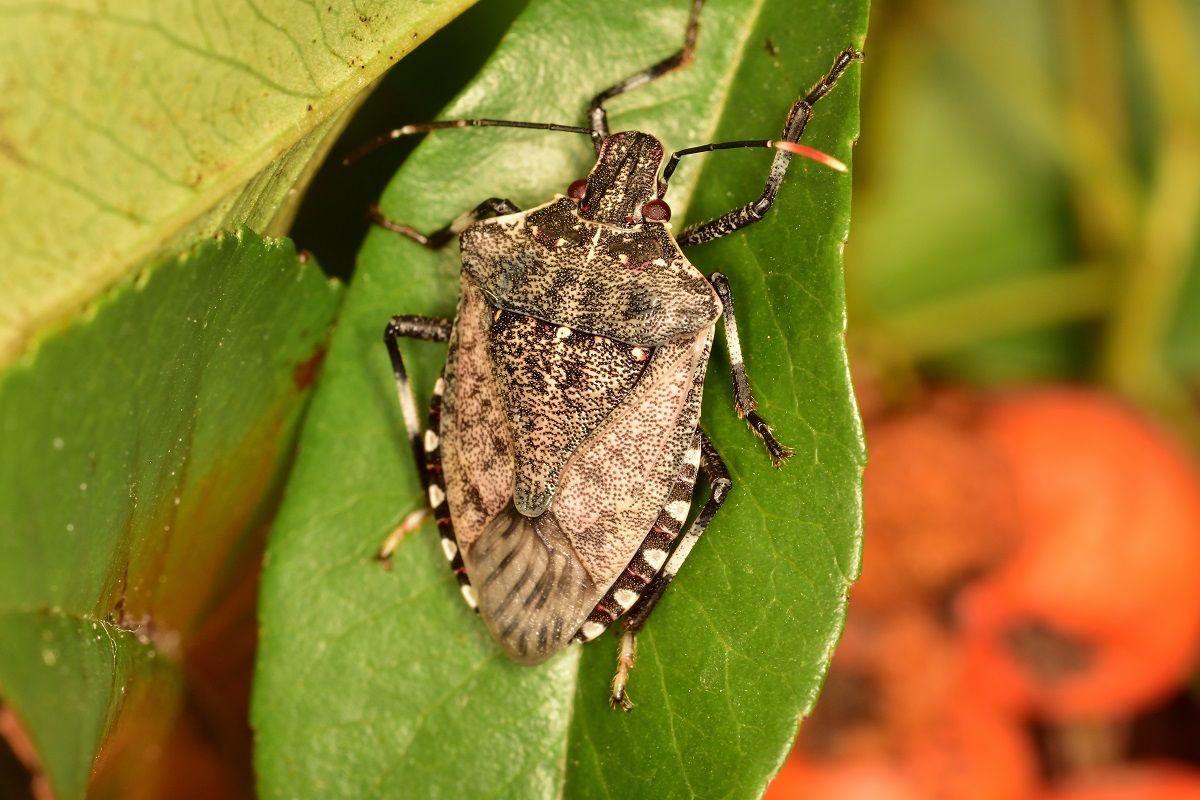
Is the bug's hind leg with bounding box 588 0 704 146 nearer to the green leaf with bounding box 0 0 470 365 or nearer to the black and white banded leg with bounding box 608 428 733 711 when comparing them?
the green leaf with bounding box 0 0 470 365

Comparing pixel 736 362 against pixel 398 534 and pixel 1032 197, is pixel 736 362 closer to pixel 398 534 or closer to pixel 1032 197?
pixel 398 534

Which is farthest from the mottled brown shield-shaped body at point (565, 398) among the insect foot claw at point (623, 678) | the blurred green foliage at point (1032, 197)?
the blurred green foliage at point (1032, 197)

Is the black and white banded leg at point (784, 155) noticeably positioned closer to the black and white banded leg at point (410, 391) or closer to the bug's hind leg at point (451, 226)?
the bug's hind leg at point (451, 226)

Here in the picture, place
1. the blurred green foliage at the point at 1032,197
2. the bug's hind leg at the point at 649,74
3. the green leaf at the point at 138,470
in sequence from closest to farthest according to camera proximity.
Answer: the green leaf at the point at 138,470 → the bug's hind leg at the point at 649,74 → the blurred green foliage at the point at 1032,197

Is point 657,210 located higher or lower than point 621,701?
higher

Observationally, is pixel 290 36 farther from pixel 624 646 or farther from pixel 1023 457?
pixel 1023 457

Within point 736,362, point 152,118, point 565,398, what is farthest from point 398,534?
point 152,118
